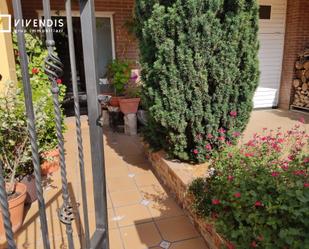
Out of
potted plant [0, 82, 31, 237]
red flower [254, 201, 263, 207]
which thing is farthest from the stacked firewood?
potted plant [0, 82, 31, 237]

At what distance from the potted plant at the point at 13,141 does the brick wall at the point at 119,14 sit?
349cm

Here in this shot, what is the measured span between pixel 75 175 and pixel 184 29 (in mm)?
2228

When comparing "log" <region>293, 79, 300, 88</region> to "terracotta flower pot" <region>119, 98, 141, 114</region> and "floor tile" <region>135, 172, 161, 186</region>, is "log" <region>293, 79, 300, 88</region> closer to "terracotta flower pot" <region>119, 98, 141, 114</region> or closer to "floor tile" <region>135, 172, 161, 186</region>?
"terracotta flower pot" <region>119, 98, 141, 114</region>

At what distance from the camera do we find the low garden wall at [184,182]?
213cm

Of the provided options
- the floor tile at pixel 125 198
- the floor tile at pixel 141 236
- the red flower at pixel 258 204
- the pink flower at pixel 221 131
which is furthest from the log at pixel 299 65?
the red flower at pixel 258 204

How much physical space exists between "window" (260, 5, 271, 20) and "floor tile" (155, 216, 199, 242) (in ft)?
17.6

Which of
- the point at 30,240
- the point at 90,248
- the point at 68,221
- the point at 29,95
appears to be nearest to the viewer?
the point at 29,95

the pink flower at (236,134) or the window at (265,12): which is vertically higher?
the window at (265,12)

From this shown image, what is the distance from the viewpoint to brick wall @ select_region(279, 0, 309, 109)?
5.86 m

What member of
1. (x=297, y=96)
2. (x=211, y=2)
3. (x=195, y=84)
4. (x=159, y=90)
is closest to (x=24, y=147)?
(x=159, y=90)

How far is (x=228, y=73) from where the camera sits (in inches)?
101

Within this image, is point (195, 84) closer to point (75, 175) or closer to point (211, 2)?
point (211, 2)

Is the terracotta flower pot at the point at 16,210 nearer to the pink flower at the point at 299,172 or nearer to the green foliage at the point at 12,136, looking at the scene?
the green foliage at the point at 12,136

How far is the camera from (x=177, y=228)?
243cm
